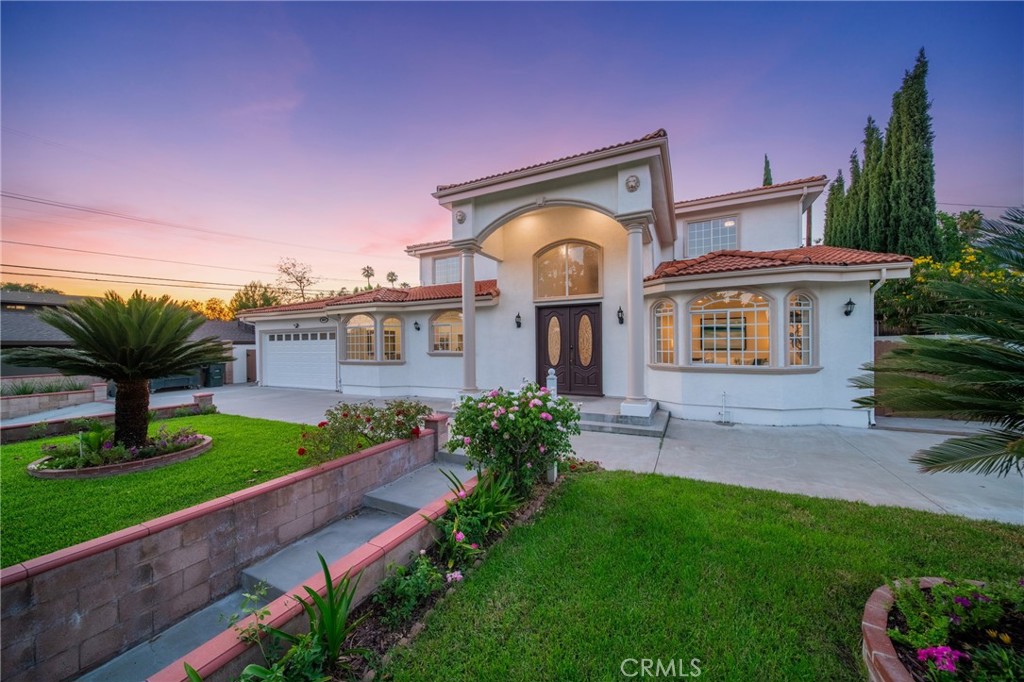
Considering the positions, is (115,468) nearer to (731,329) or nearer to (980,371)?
(980,371)

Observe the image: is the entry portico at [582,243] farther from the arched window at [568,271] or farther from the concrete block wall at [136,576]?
the concrete block wall at [136,576]

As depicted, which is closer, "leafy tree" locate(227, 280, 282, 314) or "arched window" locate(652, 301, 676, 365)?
"arched window" locate(652, 301, 676, 365)

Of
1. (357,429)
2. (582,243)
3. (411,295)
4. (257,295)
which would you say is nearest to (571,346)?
(582,243)

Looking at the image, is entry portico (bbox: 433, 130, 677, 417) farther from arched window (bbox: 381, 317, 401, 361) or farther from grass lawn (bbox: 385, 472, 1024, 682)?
grass lawn (bbox: 385, 472, 1024, 682)

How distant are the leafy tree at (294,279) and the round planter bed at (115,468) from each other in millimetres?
34190

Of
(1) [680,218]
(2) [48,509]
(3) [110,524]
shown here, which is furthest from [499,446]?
(1) [680,218]

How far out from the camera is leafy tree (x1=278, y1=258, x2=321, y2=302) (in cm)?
3509

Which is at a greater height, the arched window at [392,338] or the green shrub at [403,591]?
the arched window at [392,338]

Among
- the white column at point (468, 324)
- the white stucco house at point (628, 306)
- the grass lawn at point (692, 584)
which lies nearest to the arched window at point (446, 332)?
the white stucco house at point (628, 306)

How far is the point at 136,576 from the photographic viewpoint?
2785 millimetres

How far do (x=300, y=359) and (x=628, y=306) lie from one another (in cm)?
1345

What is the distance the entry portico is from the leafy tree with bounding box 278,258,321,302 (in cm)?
3184

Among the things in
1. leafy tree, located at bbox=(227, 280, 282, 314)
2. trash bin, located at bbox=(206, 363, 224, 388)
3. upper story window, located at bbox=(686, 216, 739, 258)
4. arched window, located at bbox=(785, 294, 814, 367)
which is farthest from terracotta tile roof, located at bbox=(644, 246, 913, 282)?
A: leafy tree, located at bbox=(227, 280, 282, 314)

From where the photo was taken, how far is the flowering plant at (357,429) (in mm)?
4742
